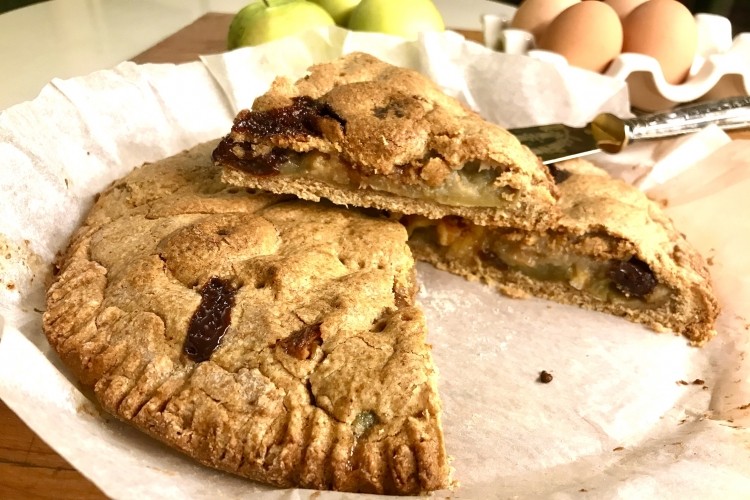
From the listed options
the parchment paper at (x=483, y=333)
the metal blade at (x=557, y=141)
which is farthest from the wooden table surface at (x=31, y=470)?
the metal blade at (x=557, y=141)

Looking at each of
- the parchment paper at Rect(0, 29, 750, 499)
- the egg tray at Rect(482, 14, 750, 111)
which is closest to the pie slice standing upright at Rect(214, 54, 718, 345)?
the parchment paper at Rect(0, 29, 750, 499)

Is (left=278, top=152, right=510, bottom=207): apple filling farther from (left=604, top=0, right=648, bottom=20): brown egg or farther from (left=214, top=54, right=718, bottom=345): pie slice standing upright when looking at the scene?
(left=604, top=0, right=648, bottom=20): brown egg

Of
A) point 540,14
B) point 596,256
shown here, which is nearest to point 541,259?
point 596,256

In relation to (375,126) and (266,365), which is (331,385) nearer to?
(266,365)

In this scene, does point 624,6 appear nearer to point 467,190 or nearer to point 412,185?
point 467,190

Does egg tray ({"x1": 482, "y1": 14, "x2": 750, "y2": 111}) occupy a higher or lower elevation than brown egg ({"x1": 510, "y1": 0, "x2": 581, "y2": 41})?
lower

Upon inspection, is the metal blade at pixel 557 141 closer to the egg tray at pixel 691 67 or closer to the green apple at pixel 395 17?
the egg tray at pixel 691 67

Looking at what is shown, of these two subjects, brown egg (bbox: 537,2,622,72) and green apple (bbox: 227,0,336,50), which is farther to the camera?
green apple (bbox: 227,0,336,50)
